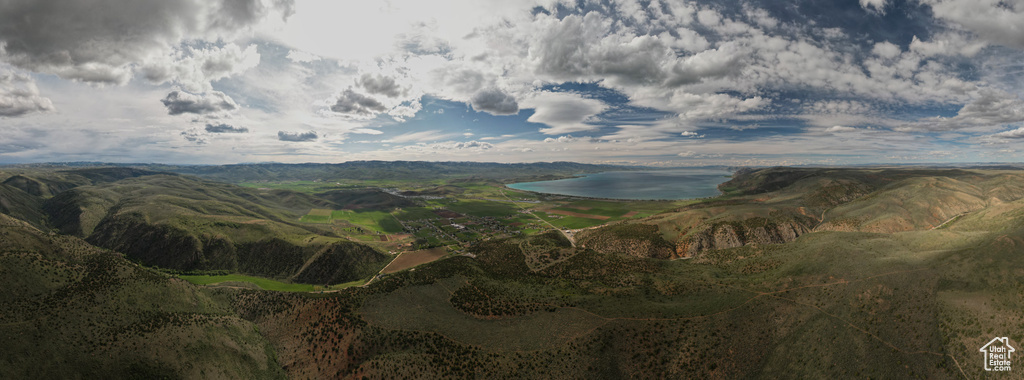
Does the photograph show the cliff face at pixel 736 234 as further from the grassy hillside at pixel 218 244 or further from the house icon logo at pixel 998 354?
the grassy hillside at pixel 218 244

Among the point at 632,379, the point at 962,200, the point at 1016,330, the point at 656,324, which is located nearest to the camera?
the point at 1016,330

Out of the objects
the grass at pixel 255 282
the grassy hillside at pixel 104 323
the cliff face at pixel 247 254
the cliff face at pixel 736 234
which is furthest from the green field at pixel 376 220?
the cliff face at pixel 736 234

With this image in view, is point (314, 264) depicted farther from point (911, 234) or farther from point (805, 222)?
point (805, 222)

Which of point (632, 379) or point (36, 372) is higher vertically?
point (36, 372)

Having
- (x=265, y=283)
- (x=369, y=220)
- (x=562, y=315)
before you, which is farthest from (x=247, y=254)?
(x=562, y=315)

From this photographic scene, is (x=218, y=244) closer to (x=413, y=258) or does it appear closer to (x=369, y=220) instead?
→ (x=413, y=258)

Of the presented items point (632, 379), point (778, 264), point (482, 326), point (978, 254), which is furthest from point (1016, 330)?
point (482, 326)
